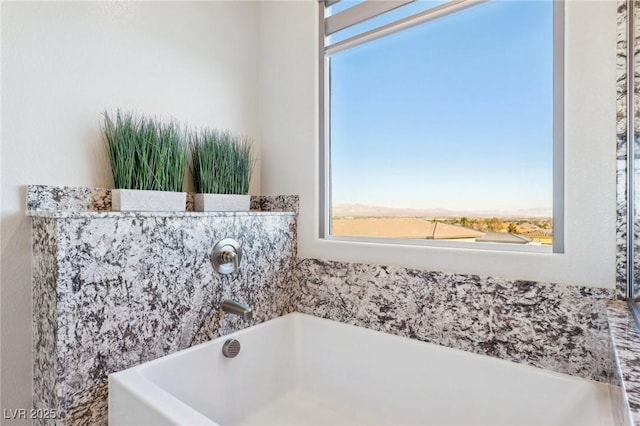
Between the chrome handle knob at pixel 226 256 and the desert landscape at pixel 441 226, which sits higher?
the desert landscape at pixel 441 226

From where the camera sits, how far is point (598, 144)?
108cm

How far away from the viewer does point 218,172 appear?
5.47 feet

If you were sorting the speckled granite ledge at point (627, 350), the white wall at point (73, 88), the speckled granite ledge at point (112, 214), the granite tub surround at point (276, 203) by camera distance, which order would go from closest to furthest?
the speckled granite ledge at point (627, 350), the speckled granite ledge at point (112, 214), the white wall at point (73, 88), the granite tub surround at point (276, 203)

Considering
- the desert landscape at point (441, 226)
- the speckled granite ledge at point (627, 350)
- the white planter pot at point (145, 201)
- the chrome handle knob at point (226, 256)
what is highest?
the white planter pot at point (145, 201)

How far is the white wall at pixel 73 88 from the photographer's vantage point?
1173 millimetres

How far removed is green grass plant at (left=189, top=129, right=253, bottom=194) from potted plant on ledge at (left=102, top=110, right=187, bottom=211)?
0.45 feet

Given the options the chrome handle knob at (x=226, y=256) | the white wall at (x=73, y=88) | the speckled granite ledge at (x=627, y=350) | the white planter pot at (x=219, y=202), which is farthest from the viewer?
the white planter pot at (x=219, y=202)

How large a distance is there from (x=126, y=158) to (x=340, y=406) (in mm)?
1350

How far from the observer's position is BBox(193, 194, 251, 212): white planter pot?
1599 millimetres

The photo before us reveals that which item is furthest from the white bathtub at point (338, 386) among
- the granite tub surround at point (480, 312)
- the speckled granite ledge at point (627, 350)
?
the speckled granite ledge at point (627, 350)

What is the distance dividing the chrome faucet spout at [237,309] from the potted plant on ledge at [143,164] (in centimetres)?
44

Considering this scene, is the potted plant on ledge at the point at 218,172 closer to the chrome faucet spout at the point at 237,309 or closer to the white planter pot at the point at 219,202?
the white planter pot at the point at 219,202

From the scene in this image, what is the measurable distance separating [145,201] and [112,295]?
38 cm

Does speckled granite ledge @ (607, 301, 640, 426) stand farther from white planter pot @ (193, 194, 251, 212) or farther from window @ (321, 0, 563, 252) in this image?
white planter pot @ (193, 194, 251, 212)
